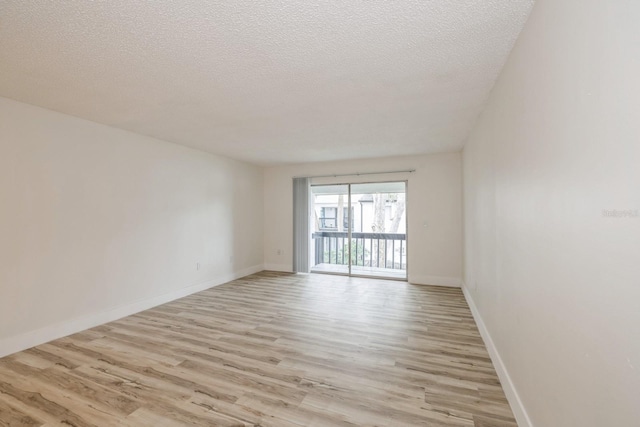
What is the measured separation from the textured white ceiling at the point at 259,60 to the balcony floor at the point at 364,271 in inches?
130

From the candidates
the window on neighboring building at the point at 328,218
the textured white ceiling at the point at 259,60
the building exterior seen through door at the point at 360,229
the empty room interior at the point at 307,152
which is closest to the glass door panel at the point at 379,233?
the building exterior seen through door at the point at 360,229

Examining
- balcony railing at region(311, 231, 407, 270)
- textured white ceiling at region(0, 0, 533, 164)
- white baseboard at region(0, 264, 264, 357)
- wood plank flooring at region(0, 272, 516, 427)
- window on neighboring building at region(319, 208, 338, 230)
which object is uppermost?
textured white ceiling at region(0, 0, 533, 164)

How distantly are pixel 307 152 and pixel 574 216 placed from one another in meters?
4.11

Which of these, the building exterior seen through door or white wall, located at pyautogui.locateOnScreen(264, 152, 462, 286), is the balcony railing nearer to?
the building exterior seen through door

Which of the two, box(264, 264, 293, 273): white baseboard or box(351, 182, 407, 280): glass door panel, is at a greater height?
box(351, 182, 407, 280): glass door panel

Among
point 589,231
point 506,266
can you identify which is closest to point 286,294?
point 506,266

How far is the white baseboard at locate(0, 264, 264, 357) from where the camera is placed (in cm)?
260

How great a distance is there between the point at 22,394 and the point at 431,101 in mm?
4178

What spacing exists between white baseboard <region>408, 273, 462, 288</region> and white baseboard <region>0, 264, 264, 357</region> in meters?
3.89

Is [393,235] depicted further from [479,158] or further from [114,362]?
[114,362]

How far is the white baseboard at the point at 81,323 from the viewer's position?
260 cm

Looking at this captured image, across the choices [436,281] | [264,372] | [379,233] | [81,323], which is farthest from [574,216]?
[379,233]

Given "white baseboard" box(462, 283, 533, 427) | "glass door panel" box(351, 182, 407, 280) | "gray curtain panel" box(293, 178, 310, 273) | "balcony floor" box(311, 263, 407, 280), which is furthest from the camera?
"glass door panel" box(351, 182, 407, 280)

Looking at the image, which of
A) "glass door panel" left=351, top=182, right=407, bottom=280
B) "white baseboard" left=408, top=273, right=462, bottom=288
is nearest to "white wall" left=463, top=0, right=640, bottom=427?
"white baseboard" left=408, top=273, right=462, bottom=288
